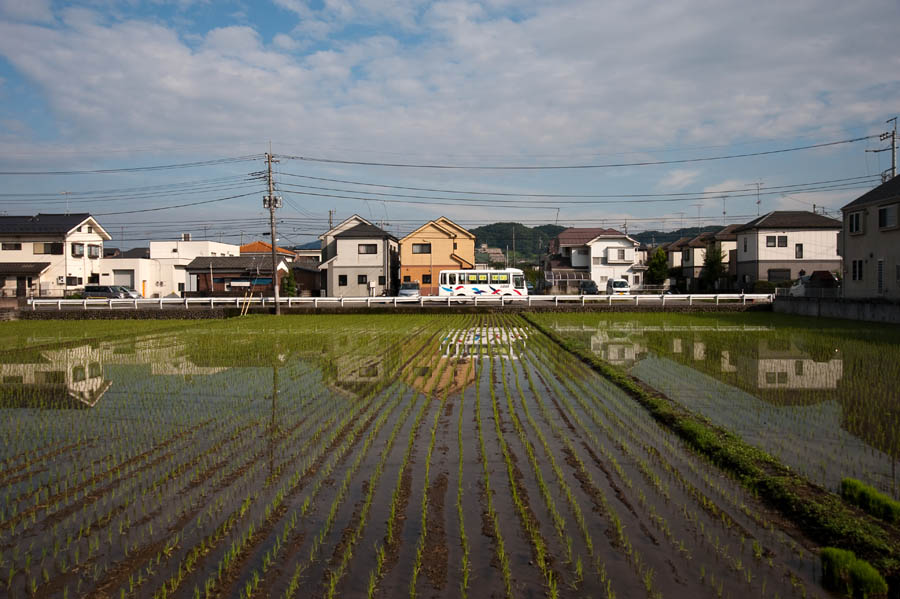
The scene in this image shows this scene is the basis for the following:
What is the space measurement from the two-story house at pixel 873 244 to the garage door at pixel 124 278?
44346 millimetres

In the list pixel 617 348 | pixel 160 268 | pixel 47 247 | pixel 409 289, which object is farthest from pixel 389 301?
pixel 160 268

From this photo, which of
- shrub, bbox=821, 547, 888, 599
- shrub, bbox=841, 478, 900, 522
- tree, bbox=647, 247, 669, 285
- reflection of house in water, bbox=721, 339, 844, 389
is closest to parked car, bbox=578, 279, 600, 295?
tree, bbox=647, 247, 669, 285

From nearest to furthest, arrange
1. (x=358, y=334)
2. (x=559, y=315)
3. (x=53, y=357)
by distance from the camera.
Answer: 1. (x=53, y=357)
2. (x=358, y=334)
3. (x=559, y=315)

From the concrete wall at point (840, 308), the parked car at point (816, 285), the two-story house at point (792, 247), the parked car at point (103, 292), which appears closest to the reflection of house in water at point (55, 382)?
the concrete wall at point (840, 308)

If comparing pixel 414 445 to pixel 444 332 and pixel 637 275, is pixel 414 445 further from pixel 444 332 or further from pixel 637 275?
pixel 637 275

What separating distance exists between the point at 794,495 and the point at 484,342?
12645mm

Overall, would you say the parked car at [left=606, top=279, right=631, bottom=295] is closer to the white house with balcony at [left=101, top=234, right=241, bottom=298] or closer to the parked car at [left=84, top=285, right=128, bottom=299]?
the white house with balcony at [left=101, top=234, right=241, bottom=298]

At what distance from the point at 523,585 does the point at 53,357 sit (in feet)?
46.9

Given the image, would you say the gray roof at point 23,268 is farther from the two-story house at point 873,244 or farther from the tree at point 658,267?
the two-story house at point 873,244

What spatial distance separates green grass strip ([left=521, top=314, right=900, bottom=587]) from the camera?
383 cm

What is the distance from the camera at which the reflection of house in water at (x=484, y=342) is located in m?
14.7

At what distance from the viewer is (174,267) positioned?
2032 inches

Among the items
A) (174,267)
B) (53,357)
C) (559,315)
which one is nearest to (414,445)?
(53,357)

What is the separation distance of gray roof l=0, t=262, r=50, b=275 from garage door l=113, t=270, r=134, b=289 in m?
6.35
